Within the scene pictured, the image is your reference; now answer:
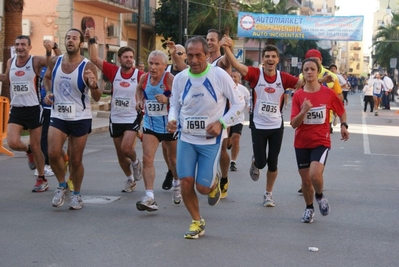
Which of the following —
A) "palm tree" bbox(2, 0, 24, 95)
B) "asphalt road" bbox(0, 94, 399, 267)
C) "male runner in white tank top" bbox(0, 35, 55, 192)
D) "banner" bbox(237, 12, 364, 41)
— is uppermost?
"banner" bbox(237, 12, 364, 41)

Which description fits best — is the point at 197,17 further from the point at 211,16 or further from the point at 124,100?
the point at 124,100

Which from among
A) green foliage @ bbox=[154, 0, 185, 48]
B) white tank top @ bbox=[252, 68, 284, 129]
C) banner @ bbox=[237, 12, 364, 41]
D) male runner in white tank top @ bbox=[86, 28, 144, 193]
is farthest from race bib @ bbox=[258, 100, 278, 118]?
green foliage @ bbox=[154, 0, 185, 48]

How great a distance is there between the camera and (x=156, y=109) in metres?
9.62

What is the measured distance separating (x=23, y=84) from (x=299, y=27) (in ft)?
128

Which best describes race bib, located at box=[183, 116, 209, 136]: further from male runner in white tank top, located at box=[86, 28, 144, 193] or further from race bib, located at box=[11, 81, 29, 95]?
race bib, located at box=[11, 81, 29, 95]

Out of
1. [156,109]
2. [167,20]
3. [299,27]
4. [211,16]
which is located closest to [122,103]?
[156,109]

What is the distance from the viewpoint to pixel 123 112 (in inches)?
407

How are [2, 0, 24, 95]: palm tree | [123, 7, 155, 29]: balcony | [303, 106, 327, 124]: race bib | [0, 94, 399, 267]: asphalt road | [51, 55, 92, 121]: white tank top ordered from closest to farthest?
[0, 94, 399, 267]: asphalt road → [303, 106, 327, 124]: race bib → [51, 55, 92, 121]: white tank top → [2, 0, 24, 95]: palm tree → [123, 7, 155, 29]: balcony

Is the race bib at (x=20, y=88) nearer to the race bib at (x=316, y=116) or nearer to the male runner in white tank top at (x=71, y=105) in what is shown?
the male runner in white tank top at (x=71, y=105)

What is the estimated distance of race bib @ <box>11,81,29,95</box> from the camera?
35.2 ft

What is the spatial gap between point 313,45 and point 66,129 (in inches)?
3321

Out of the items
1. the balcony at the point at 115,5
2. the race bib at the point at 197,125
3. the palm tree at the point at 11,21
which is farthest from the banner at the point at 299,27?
the race bib at the point at 197,125

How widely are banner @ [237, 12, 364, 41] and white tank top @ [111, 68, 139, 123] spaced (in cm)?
3846

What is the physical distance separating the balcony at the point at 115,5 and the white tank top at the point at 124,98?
25.7 metres
